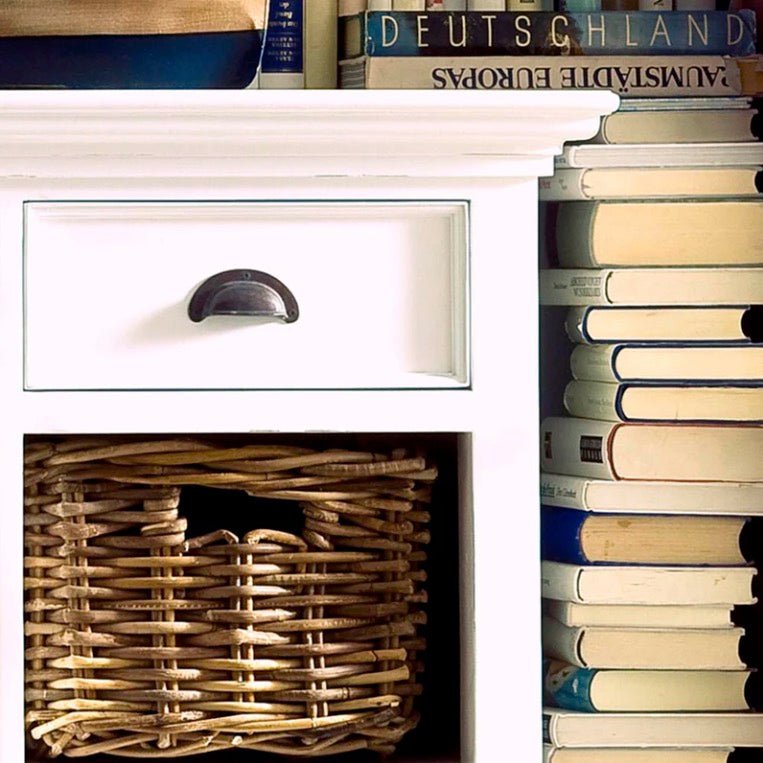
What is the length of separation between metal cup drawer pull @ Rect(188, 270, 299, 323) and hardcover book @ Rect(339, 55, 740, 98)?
227 millimetres

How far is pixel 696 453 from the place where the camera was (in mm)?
979

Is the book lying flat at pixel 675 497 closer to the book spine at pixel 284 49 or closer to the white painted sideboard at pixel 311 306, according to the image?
the white painted sideboard at pixel 311 306

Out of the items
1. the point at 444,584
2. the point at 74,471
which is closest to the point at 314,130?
the point at 74,471

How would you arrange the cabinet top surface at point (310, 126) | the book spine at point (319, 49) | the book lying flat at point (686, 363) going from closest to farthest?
the cabinet top surface at point (310, 126), the book lying flat at point (686, 363), the book spine at point (319, 49)

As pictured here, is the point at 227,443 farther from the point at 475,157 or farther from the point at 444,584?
the point at 475,157

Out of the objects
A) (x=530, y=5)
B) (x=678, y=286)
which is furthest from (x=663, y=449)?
(x=530, y=5)

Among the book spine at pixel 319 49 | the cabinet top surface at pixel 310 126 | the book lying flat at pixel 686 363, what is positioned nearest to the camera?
the cabinet top surface at pixel 310 126

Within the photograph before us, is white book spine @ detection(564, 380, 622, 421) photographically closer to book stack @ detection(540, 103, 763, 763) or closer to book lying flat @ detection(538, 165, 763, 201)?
book stack @ detection(540, 103, 763, 763)

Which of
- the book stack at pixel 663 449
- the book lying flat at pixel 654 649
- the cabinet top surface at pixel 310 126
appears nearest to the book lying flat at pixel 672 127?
the book stack at pixel 663 449

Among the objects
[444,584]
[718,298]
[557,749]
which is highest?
[718,298]

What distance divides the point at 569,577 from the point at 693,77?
0.39m

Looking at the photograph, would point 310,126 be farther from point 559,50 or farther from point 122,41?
point 559,50

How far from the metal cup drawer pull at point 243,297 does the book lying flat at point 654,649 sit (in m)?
0.33

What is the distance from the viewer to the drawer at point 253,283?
897 mm
